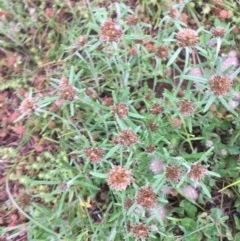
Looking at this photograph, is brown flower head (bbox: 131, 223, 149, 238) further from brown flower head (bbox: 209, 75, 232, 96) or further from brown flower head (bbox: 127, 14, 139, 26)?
brown flower head (bbox: 127, 14, 139, 26)

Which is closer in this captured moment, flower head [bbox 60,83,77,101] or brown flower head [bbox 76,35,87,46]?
flower head [bbox 60,83,77,101]

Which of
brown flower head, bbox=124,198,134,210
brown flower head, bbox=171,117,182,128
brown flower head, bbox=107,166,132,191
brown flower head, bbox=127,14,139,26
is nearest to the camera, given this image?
brown flower head, bbox=107,166,132,191

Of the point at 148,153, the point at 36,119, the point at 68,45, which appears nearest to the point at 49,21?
the point at 68,45

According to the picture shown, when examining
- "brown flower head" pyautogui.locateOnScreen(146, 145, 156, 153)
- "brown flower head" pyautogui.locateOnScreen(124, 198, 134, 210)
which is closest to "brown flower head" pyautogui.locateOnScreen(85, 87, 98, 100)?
"brown flower head" pyautogui.locateOnScreen(146, 145, 156, 153)

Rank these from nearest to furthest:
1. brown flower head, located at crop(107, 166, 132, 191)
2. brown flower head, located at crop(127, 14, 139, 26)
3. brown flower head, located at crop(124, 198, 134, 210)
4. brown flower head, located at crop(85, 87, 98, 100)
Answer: brown flower head, located at crop(107, 166, 132, 191), brown flower head, located at crop(124, 198, 134, 210), brown flower head, located at crop(127, 14, 139, 26), brown flower head, located at crop(85, 87, 98, 100)

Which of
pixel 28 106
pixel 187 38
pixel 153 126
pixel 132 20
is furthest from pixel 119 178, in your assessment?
pixel 132 20

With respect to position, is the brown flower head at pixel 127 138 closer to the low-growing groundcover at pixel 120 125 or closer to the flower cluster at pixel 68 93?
the low-growing groundcover at pixel 120 125

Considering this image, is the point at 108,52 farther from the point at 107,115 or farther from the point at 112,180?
the point at 112,180
